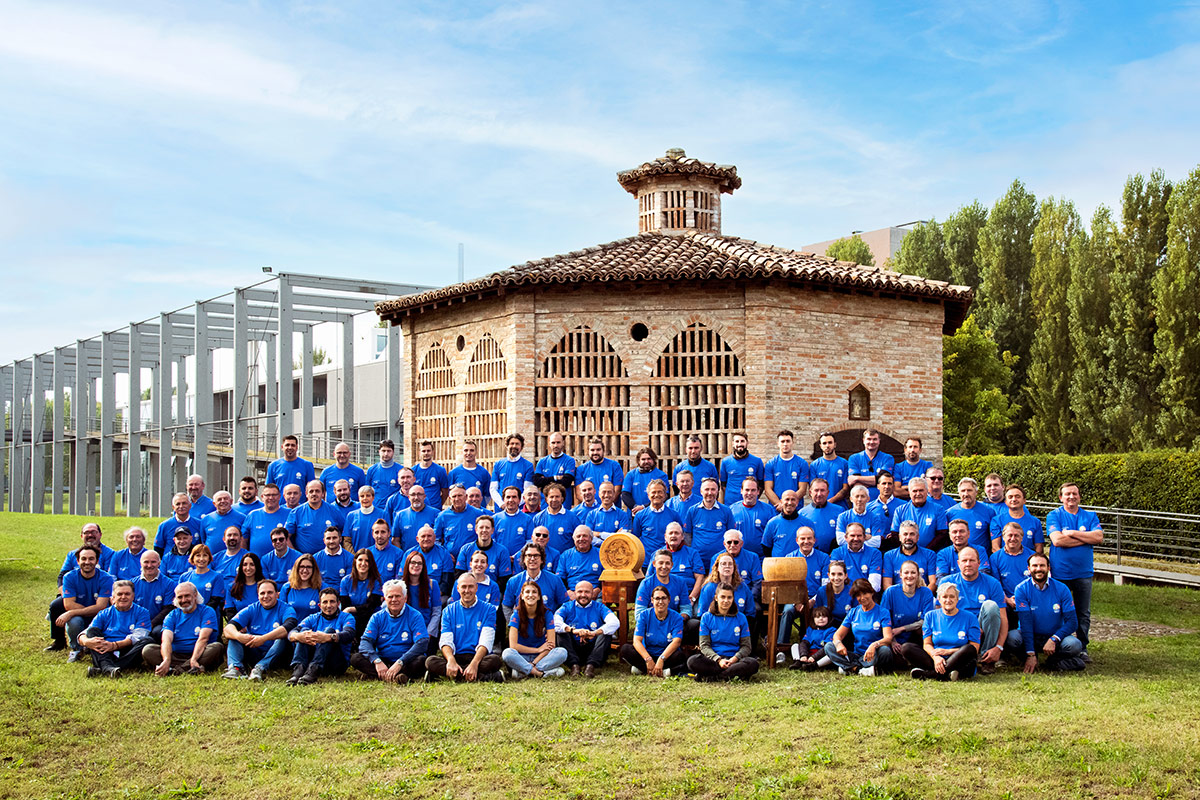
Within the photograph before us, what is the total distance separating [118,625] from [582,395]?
26.6ft

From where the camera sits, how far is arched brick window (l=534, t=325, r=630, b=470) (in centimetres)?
1672

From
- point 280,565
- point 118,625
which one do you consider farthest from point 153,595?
point 280,565

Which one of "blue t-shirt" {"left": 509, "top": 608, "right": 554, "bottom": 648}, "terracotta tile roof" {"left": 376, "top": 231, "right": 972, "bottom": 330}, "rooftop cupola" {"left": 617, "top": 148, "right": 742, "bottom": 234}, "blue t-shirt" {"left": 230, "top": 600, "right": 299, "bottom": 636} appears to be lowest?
"blue t-shirt" {"left": 509, "top": 608, "right": 554, "bottom": 648}

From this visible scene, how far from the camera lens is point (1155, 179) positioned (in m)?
30.6

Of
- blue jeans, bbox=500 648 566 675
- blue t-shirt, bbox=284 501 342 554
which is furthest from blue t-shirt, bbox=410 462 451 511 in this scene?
blue jeans, bbox=500 648 566 675

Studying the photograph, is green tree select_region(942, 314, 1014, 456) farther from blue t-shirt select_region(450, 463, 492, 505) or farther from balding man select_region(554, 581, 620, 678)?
balding man select_region(554, 581, 620, 678)

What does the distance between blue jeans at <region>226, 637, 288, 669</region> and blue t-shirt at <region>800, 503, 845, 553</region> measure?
536 centimetres

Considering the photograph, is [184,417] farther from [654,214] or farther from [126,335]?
[654,214]

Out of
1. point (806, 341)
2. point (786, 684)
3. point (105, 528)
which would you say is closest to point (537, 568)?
point (786, 684)

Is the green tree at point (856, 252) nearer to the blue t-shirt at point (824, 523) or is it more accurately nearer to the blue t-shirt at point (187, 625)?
the blue t-shirt at point (824, 523)

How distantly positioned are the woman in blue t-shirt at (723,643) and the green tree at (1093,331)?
24.1 metres

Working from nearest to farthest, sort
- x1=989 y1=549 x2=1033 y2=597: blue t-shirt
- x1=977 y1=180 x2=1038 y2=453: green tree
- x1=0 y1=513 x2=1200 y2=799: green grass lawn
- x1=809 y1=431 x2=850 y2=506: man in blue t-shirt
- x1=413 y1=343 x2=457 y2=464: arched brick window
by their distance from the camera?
x1=0 y1=513 x2=1200 y2=799: green grass lawn
x1=989 y1=549 x2=1033 y2=597: blue t-shirt
x1=809 y1=431 x2=850 y2=506: man in blue t-shirt
x1=413 y1=343 x2=457 y2=464: arched brick window
x1=977 y1=180 x2=1038 y2=453: green tree

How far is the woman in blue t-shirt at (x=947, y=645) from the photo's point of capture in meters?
9.66

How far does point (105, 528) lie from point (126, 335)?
1395cm
